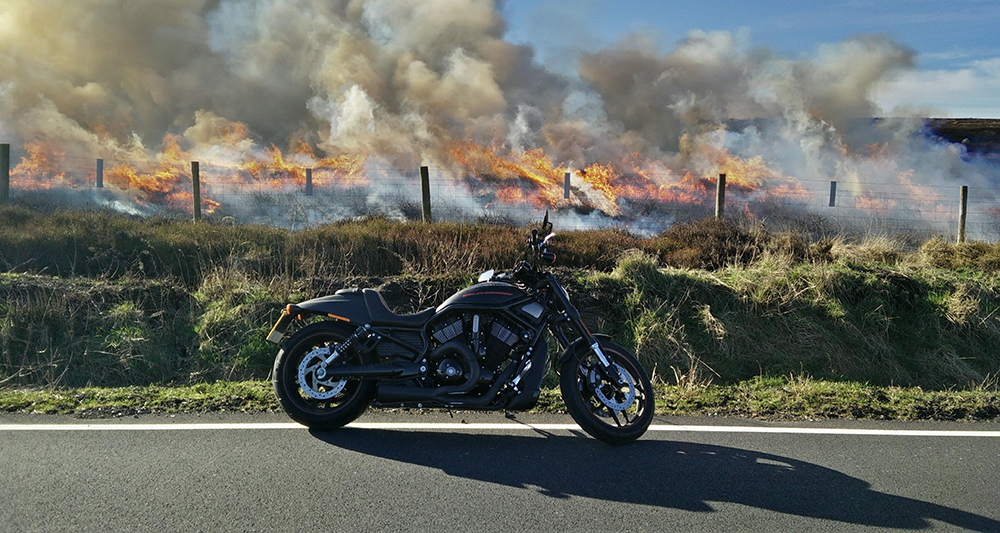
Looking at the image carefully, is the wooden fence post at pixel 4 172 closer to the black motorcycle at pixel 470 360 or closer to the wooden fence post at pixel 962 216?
the black motorcycle at pixel 470 360

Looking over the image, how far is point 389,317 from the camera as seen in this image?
204 inches

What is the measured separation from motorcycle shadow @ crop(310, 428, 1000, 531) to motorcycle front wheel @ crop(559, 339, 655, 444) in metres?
0.12

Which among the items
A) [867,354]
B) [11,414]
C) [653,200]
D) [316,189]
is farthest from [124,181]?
[867,354]

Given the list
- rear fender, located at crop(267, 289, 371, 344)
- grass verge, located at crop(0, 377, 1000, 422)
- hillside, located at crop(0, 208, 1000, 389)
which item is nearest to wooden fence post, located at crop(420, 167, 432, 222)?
hillside, located at crop(0, 208, 1000, 389)

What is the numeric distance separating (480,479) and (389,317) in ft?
4.83

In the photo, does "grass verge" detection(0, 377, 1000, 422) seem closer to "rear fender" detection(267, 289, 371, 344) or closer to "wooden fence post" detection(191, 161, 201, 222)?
"rear fender" detection(267, 289, 371, 344)

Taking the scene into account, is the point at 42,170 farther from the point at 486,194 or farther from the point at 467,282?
the point at 467,282

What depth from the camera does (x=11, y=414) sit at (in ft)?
17.5

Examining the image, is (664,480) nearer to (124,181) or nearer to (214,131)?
(124,181)

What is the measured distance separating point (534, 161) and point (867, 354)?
88.2ft

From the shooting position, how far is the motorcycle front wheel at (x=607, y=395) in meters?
4.83

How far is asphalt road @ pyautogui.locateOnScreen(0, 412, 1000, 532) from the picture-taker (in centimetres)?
363

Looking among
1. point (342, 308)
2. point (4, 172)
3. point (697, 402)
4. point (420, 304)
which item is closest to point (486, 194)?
point (4, 172)

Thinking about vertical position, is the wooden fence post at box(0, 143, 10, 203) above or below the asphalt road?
above
